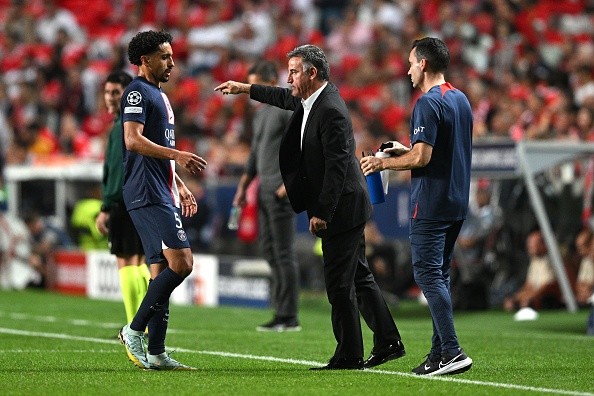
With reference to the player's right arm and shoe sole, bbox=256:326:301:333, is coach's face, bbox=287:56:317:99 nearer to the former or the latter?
the player's right arm

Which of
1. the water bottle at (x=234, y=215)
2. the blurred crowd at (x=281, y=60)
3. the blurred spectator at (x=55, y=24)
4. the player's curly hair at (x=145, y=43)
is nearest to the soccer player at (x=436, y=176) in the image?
the player's curly hair at (x=145, y=43)

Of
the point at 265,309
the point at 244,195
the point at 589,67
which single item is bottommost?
the point at 265,309

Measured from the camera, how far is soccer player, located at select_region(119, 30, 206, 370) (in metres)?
8.71

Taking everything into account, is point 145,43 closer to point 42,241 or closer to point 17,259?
point 42,241

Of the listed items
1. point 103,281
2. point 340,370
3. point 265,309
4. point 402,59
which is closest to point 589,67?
point 402,59

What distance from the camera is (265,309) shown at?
16.7m

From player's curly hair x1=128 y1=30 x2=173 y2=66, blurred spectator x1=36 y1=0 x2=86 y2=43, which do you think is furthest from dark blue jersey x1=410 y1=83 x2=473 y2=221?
blurred spectator x1=36 y1=0 x2=86 y2=43

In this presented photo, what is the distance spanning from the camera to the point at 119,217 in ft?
36.6

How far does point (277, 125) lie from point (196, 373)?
435 centimetres

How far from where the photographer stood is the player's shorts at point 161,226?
28.6 feet

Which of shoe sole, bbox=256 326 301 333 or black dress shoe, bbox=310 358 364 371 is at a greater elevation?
black dress shoe, bbox=310 358 364 371

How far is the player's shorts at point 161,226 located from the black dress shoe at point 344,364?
1285 mm

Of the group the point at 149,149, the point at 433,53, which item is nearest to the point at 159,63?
the point at 149,149

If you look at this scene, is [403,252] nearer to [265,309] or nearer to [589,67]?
[265,309]
